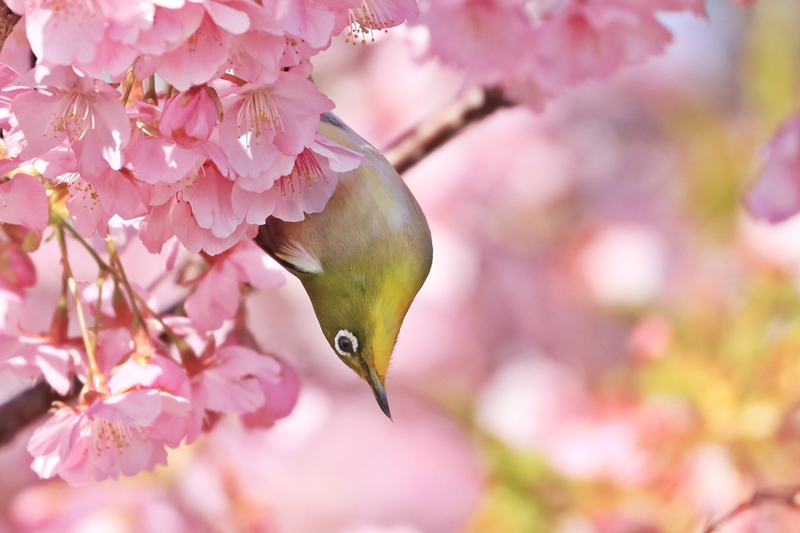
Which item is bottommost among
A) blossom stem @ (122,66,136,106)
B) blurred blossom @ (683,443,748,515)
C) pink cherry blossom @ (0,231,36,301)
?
blurred blossom @ (683,443,748,515)

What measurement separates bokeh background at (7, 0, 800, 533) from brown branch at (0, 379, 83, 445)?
32 cm

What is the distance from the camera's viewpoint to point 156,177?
1.07ft

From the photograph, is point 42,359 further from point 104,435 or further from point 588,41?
point 588,41

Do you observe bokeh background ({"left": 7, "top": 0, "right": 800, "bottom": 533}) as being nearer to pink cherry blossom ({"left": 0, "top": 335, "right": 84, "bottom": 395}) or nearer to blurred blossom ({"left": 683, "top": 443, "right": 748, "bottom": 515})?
blurred blossom ({"left": 683, "top": 443, "right": 748, "bottom": 515})

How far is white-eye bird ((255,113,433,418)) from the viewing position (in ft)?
1.34

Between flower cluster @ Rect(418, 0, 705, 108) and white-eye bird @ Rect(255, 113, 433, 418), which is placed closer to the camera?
white-eye bird @ Rect(255, 113, 433, 418)

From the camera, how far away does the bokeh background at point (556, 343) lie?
993 millimetres

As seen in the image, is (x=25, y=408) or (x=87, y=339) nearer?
(x=87, y=339)

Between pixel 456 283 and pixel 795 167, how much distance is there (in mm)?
781

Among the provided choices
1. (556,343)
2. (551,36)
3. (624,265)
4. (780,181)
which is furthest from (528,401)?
(551,36)

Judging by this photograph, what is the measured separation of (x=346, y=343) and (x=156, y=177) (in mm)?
149

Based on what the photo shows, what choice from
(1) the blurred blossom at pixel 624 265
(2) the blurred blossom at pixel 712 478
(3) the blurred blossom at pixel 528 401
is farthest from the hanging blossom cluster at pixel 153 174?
(1) the blurred blossom at pixel 624 265

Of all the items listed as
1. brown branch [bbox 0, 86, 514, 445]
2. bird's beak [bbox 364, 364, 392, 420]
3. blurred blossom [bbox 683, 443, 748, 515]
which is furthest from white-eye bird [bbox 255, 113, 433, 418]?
blurred blossom [bbox 683, 443, 748, 515]

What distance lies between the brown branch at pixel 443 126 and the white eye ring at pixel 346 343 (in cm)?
22
